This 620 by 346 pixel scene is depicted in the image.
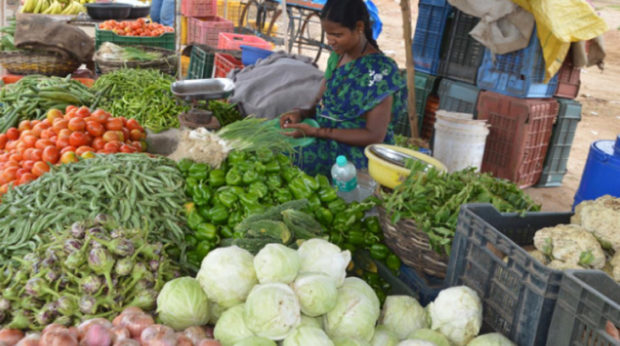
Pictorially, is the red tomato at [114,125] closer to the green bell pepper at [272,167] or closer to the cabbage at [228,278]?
A: the green bell pepper at [272,167]

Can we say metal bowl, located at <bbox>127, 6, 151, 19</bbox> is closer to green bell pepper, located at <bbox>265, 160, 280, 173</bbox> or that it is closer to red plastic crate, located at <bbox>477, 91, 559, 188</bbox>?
red plastic crate, located at <bbox>477, 91, 559, 188</bbox>

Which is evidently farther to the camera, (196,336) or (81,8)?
(81,8)

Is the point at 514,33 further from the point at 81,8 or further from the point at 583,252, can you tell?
the point at 81,8

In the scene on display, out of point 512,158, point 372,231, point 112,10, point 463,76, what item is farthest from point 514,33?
point 112,10

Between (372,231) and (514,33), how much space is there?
3773mm

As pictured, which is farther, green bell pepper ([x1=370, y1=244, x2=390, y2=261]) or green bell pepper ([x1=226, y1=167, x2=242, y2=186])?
green bell pepper ([x1=226, y1=167, x2=242, y2=186])

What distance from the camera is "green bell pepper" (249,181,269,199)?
2.61m

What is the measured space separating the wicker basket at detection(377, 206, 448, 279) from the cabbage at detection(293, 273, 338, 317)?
2.30ft

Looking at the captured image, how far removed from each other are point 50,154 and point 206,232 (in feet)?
5.48

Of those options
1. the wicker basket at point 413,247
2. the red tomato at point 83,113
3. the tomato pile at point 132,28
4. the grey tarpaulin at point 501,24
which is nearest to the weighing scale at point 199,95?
the red tomato at point 83,113

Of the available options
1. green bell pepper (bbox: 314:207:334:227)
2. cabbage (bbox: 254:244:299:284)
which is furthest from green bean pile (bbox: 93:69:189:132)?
cabbage (bbox: 254:244:299:284)

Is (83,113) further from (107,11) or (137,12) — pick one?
(137,12)

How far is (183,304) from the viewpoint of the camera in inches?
69.1

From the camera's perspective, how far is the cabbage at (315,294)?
1.67 m
